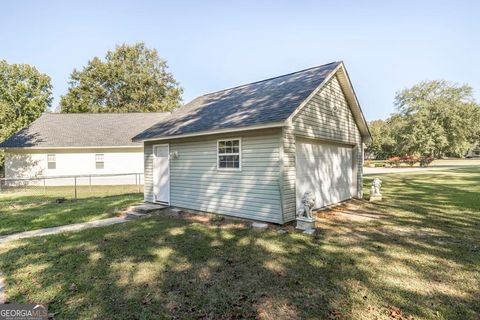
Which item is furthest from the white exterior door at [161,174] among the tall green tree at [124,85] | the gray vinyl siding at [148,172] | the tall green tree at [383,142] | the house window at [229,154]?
the tall green tree at [383,142]

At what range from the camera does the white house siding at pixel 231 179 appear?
6.93 m

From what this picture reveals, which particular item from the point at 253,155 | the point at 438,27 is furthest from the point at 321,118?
the point at 438,27

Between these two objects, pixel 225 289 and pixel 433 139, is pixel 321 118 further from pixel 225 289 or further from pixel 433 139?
pixel 433 139

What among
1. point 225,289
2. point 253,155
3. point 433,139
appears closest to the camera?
point 225,289

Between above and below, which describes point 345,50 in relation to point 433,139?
above

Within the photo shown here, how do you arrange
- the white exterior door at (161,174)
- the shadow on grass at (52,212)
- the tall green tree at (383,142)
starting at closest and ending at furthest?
the shadow on grass at (52,212), the white exterior door at (161,174), the tall green tree at (383,142)

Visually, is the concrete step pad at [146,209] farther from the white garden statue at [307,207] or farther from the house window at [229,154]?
the white garden statue at [307,207]

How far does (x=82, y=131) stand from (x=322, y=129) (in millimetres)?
19082

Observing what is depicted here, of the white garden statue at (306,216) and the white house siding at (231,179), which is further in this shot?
the white house siding at (231,179)

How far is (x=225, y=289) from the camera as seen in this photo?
3.68 m

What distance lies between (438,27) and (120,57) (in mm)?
38113

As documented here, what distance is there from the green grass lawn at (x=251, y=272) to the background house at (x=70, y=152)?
43.8ft

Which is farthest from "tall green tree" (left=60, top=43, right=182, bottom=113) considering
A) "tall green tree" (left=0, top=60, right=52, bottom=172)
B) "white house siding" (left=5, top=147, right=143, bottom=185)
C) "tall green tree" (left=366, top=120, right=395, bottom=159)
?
"tall green tree" (left=366, top=120, right=395, bottom=159)

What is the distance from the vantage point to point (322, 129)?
334 inches
